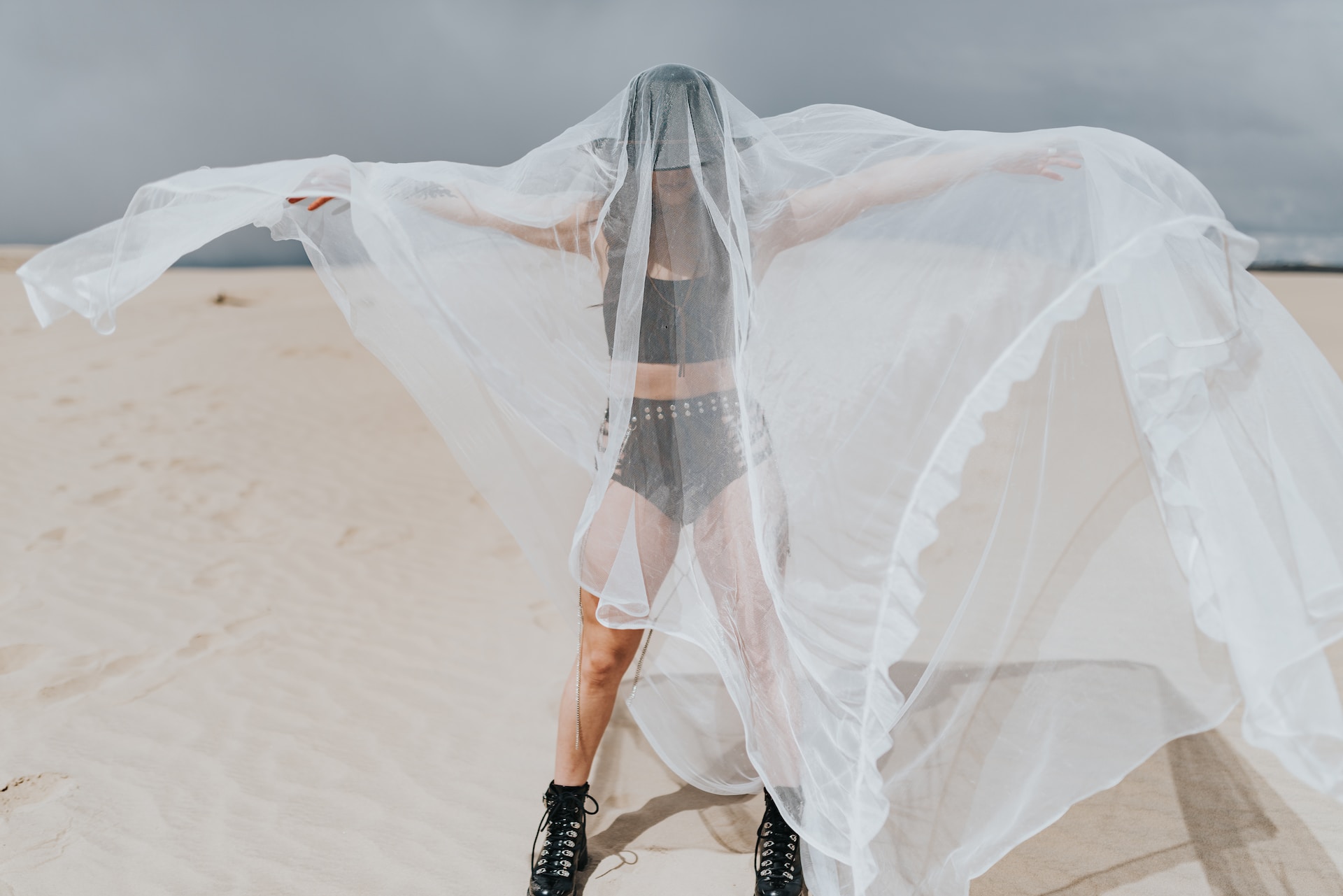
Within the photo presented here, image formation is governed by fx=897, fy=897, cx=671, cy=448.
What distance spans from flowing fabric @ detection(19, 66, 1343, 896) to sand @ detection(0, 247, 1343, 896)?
631 mm

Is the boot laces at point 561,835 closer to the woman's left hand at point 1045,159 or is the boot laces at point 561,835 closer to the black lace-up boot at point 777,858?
the black lace-up boot at point 777,858

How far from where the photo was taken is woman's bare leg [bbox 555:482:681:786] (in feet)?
7.01

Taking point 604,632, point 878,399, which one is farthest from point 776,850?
point 878,399

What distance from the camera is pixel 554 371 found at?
2367mm

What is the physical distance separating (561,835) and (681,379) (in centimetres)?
126

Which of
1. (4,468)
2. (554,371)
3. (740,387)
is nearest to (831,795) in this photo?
(740,387)

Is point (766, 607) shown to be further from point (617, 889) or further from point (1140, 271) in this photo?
point (1140, 271)

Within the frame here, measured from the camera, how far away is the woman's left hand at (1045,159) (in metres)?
1.99

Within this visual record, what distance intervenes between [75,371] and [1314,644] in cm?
907

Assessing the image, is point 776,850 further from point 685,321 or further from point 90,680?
point 90,680

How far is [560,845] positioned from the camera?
7.77 ft

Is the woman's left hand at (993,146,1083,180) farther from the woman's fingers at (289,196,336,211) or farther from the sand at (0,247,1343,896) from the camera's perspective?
the sand at (0,247,1343,896)

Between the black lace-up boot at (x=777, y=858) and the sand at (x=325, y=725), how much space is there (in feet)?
0.49

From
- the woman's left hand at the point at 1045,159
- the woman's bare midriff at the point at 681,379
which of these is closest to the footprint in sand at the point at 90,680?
the woman's bare midriff at the point at 681,379
